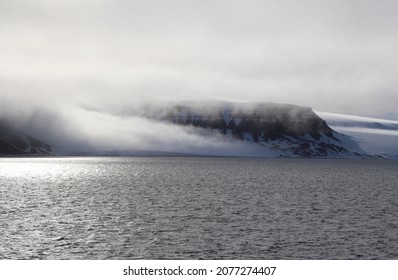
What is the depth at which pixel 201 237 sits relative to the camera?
61.8 meters

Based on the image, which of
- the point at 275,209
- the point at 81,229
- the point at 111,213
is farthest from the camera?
the point at 275,209

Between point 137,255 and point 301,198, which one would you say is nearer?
point 137,255

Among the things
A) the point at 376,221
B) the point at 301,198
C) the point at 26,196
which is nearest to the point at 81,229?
the point at 376,221

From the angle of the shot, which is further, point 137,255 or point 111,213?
point 111,213

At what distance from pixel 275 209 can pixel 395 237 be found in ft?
99.3

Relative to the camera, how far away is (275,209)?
9094cm
